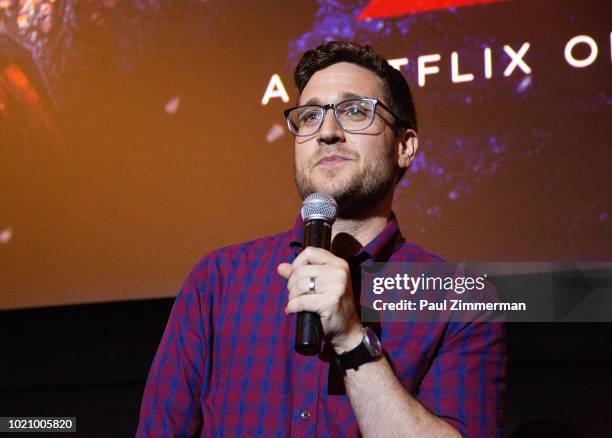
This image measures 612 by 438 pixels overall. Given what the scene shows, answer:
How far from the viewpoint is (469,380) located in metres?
1.35

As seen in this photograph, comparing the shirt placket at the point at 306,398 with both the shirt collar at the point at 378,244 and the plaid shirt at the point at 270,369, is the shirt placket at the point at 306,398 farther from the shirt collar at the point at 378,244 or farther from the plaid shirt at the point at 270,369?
the shirt collar at the point at 378,244

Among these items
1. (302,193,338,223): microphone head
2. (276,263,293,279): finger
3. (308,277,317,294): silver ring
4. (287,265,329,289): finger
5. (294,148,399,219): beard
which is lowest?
(308,277,317,294): silver ring

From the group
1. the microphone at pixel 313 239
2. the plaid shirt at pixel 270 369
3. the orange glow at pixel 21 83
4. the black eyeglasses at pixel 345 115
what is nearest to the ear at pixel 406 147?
the black eyeglasses at pixel 345 115

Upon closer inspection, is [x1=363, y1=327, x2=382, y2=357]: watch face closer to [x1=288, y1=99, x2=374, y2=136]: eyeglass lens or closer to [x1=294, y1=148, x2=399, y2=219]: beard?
[x1=294, y1=148, x2=399, y2=219]: beard

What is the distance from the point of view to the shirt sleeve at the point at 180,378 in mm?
1418

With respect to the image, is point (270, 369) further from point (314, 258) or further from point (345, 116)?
point (345, 116)

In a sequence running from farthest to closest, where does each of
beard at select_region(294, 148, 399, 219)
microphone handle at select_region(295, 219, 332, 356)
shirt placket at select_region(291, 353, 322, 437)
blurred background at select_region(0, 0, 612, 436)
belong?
blurred background at select_region(0, 0, 612, 436)
beard at select_region(294, 148, 399, 219)
shirt placket at select_region(291, 353, 322, 437)
microphone handle at select_region(295, 219, 332, 356)

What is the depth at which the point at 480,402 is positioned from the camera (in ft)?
4.41

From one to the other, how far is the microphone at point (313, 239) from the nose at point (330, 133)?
32 cm

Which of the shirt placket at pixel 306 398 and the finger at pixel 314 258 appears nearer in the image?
the finger at pixel 314 258

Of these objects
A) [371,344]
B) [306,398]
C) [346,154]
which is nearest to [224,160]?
[346,154]

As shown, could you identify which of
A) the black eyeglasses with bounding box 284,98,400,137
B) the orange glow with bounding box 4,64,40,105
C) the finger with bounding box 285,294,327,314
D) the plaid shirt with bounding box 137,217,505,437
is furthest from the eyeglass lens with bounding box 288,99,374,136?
the orange glow with bounding box 4,64,40,105

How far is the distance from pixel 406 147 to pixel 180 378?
0.81 metres

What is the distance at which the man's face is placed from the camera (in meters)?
1.53
